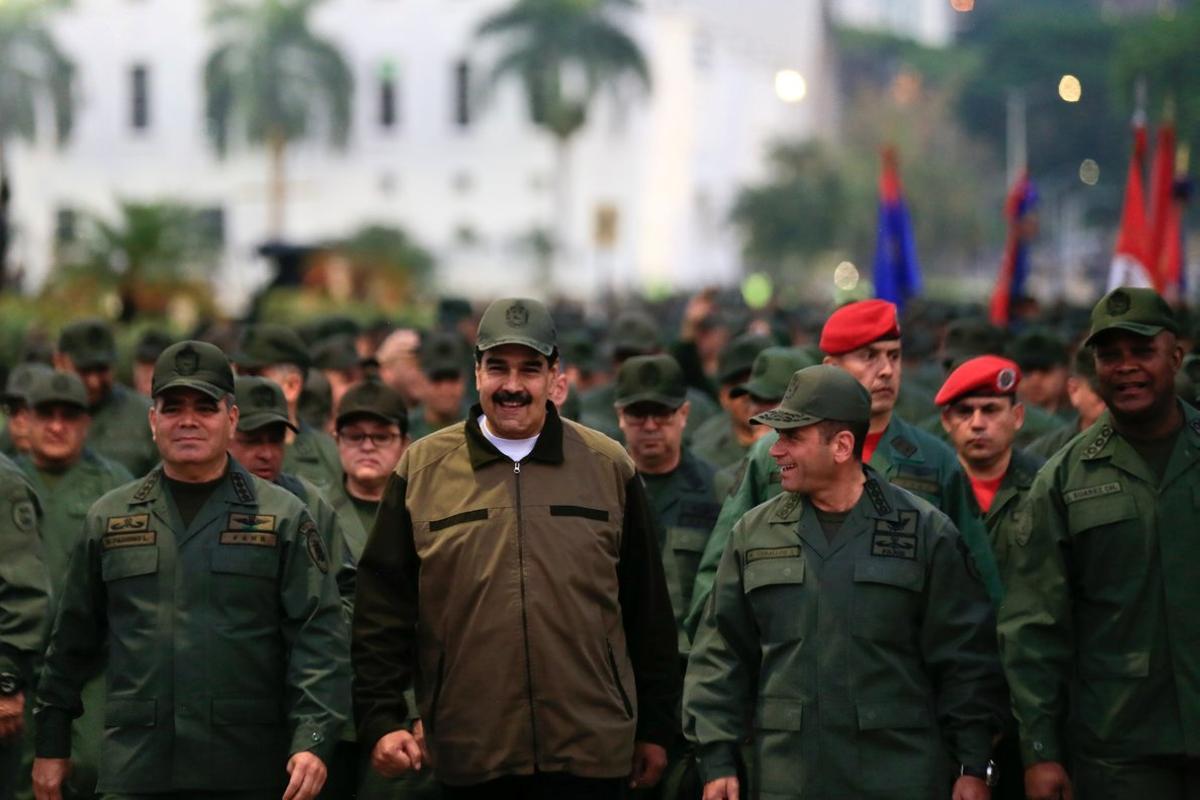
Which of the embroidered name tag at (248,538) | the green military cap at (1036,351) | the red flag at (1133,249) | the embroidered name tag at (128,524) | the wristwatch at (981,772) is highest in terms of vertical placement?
the red flag at (1133,249)

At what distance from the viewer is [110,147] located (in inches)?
3743

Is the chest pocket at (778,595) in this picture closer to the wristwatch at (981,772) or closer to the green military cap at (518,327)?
the wristwatch at (981,772)

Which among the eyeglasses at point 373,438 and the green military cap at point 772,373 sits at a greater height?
the green military cap at point 772,373

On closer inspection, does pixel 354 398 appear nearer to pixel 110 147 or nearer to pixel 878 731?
pixel 878 731

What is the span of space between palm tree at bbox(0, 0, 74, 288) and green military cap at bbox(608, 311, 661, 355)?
64.4 m

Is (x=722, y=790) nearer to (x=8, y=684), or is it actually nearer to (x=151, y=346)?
(x=8, y=684)

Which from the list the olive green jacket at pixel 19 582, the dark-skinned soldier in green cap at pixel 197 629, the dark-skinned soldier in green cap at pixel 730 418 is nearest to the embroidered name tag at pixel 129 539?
the dark-skinned soldier in green cap at pixel 197 629

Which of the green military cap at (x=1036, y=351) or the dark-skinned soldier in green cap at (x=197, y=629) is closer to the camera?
the dark-skinned soldier in green cap at (x=197, y=629)

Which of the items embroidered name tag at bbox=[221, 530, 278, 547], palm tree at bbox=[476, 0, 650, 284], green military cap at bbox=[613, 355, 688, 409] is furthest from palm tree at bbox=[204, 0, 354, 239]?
embroidered name tag at bbox=[221, 530, 278, 547]

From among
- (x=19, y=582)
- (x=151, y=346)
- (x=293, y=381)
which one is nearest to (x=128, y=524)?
(x=19, y=582)

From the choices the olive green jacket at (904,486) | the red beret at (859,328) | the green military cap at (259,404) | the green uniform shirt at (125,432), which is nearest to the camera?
the olive green jacket at (904,486)

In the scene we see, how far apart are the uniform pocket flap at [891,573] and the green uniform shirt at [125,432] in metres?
5.75

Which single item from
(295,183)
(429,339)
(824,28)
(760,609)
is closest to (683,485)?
(760,609)

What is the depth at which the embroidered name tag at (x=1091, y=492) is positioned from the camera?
7.31 m
